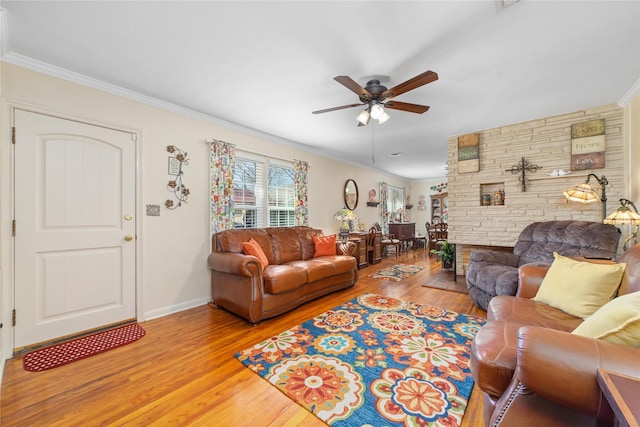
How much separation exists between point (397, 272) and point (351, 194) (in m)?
2.15

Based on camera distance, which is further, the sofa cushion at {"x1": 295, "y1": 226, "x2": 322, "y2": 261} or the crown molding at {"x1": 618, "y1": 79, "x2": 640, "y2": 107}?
the sofa cushion at {"x1": 295, "y1": 226, "x2": 322, "y2": 261}

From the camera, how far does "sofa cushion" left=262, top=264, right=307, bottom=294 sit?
267 centimetres

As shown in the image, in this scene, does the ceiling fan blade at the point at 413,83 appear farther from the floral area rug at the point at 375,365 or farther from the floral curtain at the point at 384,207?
the floral curtain at the point at 384,207

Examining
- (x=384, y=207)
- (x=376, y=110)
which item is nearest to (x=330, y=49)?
(x=376, y=110)

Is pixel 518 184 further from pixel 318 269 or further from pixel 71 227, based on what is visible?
pixel 71 227

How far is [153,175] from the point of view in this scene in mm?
2855

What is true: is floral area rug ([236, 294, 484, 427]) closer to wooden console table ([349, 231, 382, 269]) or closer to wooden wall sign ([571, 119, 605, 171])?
wooden console table ([349, 231, 382, 269])

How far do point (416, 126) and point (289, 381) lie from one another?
12.0 ft

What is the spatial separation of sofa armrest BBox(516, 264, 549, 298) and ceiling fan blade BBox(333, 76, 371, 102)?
206cm

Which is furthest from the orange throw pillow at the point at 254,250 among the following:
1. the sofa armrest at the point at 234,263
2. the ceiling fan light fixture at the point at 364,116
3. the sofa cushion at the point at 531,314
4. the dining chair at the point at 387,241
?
the dining chair at the point at 387,241

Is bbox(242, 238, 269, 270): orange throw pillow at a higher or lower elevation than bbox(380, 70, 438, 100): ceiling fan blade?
lower

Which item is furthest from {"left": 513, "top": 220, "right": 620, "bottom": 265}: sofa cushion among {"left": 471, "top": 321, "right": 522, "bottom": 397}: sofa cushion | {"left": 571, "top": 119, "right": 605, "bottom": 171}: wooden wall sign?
{"left": 471, "top": 321, "right": 522, "bottom": 397}: sofa cushion

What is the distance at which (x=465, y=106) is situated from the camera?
3.09m

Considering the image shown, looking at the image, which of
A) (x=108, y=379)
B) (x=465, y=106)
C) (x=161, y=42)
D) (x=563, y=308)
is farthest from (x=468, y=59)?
(x=108, y=379)
